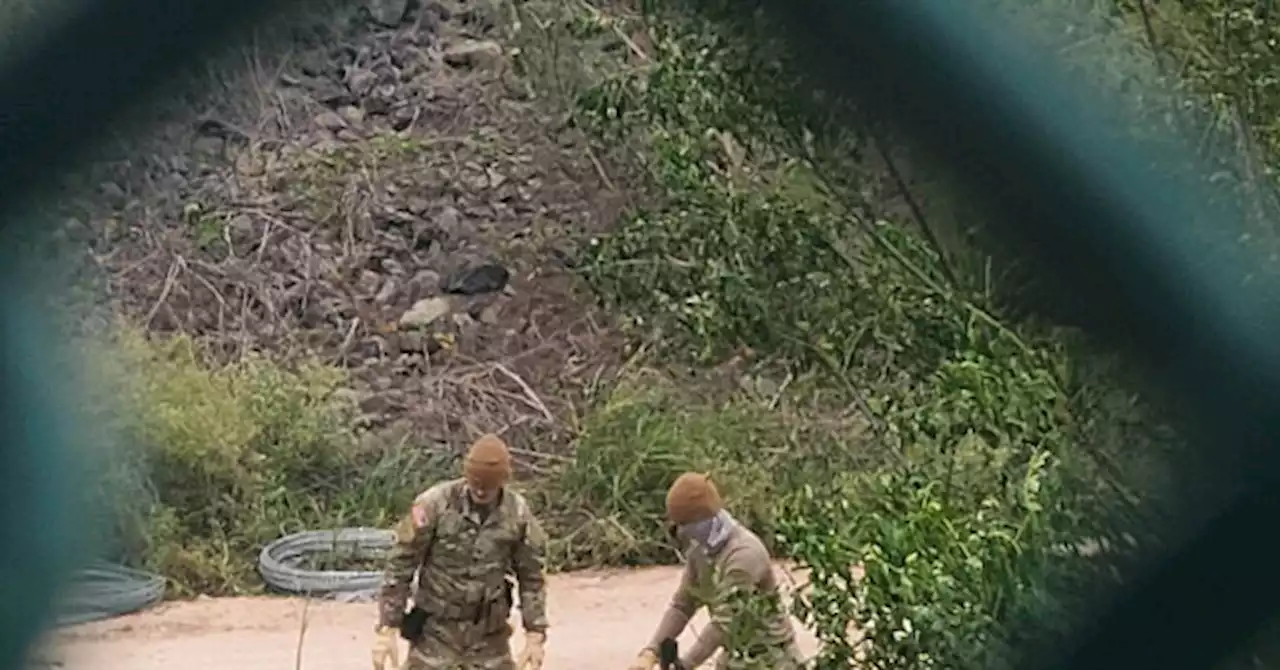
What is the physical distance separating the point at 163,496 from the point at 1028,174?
3.30 m

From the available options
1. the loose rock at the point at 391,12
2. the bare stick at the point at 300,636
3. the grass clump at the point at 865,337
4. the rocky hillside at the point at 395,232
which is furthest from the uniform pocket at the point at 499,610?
the loose rock at the point at 391,12

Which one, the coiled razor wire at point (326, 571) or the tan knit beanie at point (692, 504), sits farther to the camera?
the coiled razor wire at point (326, 571)

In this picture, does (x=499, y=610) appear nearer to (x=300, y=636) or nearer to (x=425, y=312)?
(x=300, y=636)

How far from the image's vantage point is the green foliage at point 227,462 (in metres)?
3.91

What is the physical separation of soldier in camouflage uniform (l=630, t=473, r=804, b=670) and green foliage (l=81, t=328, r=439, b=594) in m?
1.72

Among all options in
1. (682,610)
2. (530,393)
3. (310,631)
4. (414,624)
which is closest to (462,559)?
(414,624)

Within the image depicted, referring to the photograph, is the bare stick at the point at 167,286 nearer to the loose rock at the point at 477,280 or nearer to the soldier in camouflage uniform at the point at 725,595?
the loose rock at the point at 477,280

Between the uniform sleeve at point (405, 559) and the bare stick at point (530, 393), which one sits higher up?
the uniform sleeve at point (405, 559)

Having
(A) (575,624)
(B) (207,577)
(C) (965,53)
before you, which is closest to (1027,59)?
(C) (965,53)

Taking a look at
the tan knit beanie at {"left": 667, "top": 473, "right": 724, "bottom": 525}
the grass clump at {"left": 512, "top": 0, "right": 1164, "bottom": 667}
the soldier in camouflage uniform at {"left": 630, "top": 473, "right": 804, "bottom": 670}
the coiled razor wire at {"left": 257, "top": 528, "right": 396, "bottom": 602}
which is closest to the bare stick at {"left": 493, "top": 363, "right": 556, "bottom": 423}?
the coiled razor wire at {"left": 257, "top": 528, "right": 396, "bottom": 602}

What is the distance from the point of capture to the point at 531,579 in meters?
2.27

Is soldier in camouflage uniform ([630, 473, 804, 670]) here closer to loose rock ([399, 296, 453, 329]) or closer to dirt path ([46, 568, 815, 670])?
dirt path ([46, 568, 815, 670])

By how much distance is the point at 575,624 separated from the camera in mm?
3594

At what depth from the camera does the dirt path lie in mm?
3297
